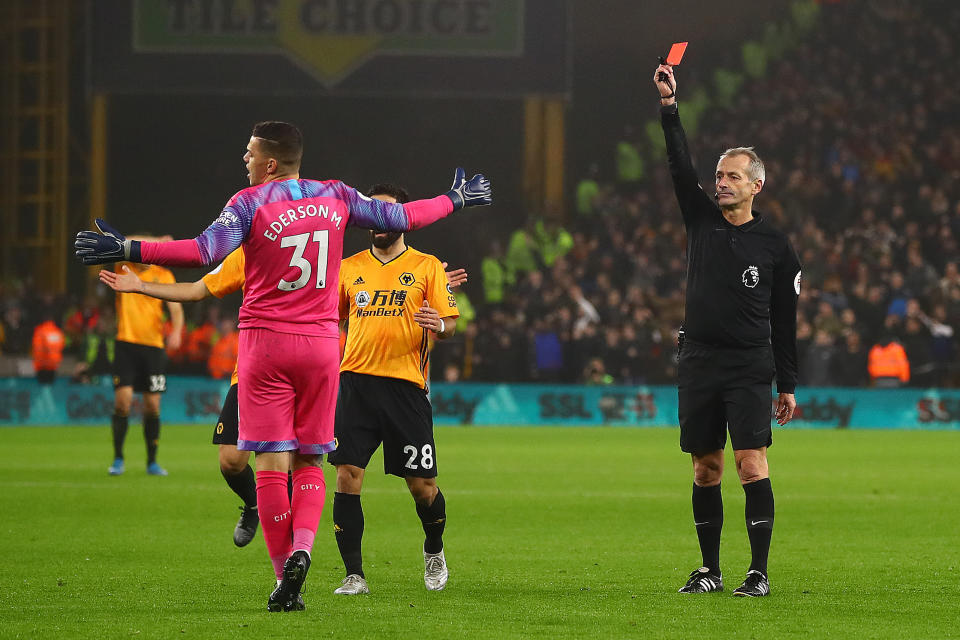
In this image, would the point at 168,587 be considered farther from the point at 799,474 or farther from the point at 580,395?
the point at 580,395

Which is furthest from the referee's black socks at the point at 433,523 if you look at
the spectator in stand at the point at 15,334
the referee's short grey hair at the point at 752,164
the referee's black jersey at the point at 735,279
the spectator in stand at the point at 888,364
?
the spectator in stand at the point at 15,334

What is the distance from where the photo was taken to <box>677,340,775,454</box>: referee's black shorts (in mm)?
6703

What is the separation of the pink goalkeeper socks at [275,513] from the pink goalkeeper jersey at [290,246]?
2.10ft

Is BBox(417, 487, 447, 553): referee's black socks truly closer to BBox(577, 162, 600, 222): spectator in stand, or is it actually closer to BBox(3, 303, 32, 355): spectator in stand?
BBox(3, 303, 32, 355): spectator in stand

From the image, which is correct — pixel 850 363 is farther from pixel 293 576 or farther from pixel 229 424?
pixel 293 576

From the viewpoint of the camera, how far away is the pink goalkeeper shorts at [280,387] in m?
6.05

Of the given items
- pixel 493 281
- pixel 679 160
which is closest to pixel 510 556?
pixel 679 160

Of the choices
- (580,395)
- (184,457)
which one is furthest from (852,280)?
(184,457)

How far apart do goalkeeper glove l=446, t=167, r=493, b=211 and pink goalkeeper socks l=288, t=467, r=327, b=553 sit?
4.38 feet

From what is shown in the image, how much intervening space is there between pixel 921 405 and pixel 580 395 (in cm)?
519

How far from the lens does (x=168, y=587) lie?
6.98 metres

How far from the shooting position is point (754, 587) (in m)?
6.64

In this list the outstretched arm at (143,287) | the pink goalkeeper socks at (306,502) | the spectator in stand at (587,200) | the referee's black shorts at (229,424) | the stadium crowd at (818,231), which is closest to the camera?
the outstretched arm at (143,287)

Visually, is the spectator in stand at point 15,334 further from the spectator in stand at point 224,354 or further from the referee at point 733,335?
the referee at point 733,335
